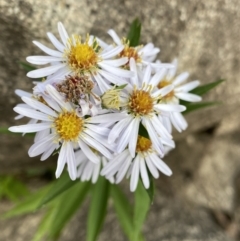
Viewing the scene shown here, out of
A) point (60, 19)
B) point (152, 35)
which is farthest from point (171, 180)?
point (60, 19)

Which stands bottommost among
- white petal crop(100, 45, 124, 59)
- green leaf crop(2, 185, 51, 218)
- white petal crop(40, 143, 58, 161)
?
green leaf crop(2, 185, 51, 218)

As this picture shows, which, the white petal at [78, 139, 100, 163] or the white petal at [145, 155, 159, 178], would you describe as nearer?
the white petal at [78, 139, 100, 163]

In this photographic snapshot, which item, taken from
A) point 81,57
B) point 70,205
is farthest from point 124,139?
point 70,205

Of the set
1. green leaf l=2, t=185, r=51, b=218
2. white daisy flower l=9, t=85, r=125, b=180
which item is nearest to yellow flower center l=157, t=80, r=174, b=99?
white daisy flower l=9, t=85, r=125, b=180

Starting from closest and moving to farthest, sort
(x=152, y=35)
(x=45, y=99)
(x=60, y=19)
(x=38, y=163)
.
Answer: (x=45, y=99), (x=60, y=19), (x=152, y=35), (x=38, y=163)

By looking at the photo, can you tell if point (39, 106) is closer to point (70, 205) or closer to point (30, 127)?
point (30, 127)

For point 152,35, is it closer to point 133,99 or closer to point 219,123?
point 133,99

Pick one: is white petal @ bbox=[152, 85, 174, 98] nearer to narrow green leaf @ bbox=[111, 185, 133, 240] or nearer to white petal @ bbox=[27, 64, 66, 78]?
white petal @ bbox=[27, 64, 66, 78]
